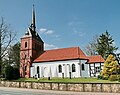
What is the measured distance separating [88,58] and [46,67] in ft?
41.2

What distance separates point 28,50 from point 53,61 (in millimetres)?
9904

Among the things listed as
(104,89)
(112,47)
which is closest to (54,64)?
(112,47)

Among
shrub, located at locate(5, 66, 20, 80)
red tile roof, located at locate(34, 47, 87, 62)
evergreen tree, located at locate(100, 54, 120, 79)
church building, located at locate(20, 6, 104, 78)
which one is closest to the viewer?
evergreen tree, located at locate(100, 54, 120, 79)

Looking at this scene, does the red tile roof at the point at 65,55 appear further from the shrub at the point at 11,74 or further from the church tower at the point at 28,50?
the shrub at the point at 11,74

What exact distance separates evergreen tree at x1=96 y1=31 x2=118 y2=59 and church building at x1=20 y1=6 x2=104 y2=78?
50.5ft

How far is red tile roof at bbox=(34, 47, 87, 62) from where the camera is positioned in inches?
2259

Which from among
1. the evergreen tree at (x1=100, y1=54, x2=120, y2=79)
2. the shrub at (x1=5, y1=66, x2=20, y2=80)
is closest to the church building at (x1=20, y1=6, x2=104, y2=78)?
the evergreen tree at (x1=100, y1=54, x2=120, y2=79)

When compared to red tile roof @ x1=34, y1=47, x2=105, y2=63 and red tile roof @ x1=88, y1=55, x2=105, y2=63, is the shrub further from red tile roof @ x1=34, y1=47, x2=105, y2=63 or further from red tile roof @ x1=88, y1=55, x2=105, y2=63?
red tile roof @ x1=88, y1=55, x2=105, y2=63

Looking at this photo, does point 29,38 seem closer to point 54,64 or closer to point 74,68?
point 54,64

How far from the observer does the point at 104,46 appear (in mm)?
74188

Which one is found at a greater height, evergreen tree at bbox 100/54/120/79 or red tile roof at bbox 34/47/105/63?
red tile roof at bbox 34/47/105/63

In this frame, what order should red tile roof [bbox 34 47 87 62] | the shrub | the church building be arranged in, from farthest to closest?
red tile roof [bbox 34 47 87 62] → the church building → the shrub

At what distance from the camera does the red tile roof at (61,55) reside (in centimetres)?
5738

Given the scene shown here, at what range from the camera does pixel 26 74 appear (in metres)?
64.3
